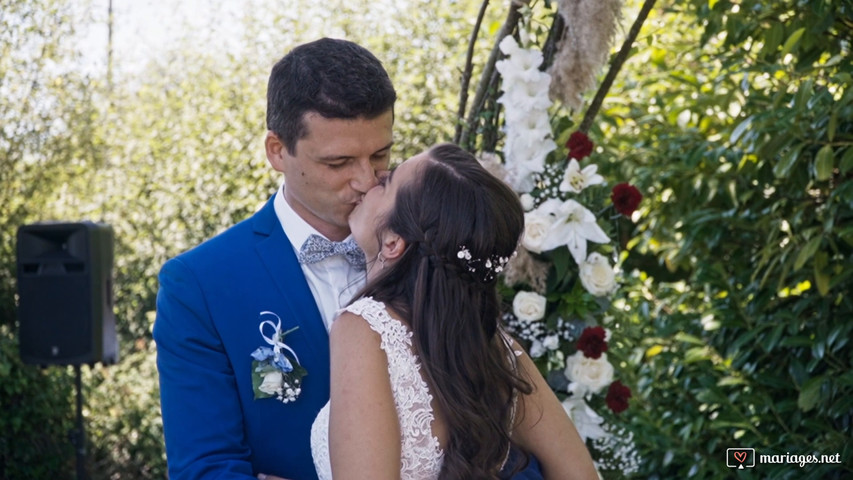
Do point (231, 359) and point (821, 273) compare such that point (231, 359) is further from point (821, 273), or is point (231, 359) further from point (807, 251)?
point (821, 273)

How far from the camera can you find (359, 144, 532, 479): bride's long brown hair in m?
1.68

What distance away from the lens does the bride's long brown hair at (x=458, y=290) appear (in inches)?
66.2

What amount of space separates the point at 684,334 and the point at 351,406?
2774mm

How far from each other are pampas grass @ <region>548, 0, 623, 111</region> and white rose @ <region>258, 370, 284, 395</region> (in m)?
1.30

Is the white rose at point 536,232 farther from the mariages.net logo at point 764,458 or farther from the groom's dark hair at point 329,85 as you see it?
the mariages.net logo at point 764,458

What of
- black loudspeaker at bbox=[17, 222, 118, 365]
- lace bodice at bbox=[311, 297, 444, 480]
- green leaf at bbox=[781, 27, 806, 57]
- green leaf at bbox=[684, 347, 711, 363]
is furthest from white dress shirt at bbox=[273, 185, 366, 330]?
black loudspeaker at bbox=[17, 222, 118, 365]

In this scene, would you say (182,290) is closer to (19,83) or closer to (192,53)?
(19,83)

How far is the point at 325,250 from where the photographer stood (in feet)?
6.64

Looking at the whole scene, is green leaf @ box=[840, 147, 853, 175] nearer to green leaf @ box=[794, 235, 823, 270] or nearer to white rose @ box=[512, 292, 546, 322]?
green leaf @ box=[794, 235, 823, 270]

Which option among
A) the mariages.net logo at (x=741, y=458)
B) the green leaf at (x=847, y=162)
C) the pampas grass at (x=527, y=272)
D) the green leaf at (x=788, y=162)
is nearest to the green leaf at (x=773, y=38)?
the green leaf at (x=788, y=162)

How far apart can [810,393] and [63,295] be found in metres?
4.44

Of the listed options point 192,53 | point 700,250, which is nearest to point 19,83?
point 192,53

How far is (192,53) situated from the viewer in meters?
9.01

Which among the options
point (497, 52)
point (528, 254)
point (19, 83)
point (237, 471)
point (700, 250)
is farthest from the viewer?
point (19, 83)
